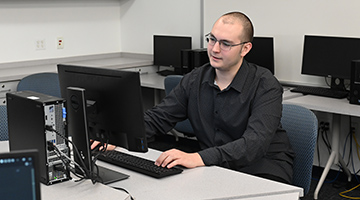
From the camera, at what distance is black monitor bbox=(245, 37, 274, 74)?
3.91m

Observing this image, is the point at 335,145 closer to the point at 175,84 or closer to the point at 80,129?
the point at 175,84

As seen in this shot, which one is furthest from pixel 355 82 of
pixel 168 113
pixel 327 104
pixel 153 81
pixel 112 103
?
pixel 112 103

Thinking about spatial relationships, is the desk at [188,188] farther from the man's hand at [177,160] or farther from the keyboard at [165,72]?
the keyboard at [165,72]

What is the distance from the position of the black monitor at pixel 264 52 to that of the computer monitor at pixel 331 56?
29cm

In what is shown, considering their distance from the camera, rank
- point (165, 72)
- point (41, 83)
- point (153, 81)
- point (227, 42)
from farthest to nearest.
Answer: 1. point (165, 72)
2. point (153, 81)
3. point (41, 83)
4. point (227, 42)

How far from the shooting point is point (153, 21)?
493cm

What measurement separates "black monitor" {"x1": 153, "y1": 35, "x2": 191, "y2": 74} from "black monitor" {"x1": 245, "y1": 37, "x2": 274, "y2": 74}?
0.73 metres

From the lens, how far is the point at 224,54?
2.12 m

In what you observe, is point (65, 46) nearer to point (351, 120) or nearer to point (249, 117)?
point (351, 120)

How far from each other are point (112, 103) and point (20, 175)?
0.90 m

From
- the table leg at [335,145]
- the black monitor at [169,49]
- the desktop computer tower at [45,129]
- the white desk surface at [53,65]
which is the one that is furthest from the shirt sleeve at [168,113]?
the black monitor at [169,49]


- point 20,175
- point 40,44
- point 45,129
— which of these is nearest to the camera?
point 20,175

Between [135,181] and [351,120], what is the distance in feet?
7.91

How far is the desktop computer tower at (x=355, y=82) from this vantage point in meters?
3.21
